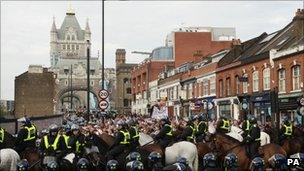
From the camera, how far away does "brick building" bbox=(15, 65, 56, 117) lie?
73.6m

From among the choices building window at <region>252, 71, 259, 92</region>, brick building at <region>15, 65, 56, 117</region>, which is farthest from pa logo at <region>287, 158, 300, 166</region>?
Result: brick building at <region>15, 65, 56, 117</region>

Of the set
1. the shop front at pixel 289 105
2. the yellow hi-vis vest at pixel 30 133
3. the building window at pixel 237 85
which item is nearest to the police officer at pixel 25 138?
the yellow hi-vis vest at pixel 30 133

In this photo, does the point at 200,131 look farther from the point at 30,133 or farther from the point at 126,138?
the point at 30,133

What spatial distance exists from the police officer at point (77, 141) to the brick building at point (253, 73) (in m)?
22.0

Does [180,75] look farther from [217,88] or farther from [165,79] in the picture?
[217,88]

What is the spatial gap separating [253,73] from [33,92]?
40106mm

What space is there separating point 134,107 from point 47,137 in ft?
238

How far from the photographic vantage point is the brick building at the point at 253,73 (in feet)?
127

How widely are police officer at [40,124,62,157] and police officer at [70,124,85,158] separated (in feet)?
1.33

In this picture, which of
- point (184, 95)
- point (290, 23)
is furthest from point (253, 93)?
point (184, 95)

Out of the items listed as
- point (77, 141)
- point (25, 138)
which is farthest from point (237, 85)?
point (77, 141)

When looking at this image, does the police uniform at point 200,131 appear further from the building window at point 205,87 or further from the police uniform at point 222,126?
the building window at point 205,87

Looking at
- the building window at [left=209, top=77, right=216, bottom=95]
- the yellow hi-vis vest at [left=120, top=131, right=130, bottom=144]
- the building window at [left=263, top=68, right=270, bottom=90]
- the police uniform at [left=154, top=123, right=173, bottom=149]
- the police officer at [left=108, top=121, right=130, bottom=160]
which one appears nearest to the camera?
the police officer at [left=108, top=121, right=130, bottom=160]

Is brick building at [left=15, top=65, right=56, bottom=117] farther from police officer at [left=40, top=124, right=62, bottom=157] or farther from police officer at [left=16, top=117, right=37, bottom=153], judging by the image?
police officer at [left=40, top=124, right=62, bottom=157]
